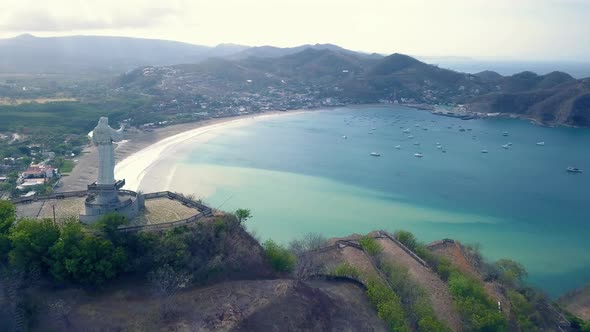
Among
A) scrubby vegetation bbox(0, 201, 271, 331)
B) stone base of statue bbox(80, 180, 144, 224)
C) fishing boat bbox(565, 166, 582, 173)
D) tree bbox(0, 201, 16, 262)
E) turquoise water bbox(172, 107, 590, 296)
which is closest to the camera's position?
scrubby vegetation bbox(0, 201, 271, 331)

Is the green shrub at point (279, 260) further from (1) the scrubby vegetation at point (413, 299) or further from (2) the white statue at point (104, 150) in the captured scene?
(2) the white statue at point (104, 150)

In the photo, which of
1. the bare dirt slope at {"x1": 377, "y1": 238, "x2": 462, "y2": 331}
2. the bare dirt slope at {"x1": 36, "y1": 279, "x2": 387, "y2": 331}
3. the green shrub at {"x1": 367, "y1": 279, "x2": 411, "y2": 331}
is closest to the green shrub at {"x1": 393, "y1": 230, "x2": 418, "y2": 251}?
the bare dirt slope at {"x1": 377, "y1": 238, "x2": 462, "y2": 331}

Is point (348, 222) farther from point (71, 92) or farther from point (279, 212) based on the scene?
point (71, 92)

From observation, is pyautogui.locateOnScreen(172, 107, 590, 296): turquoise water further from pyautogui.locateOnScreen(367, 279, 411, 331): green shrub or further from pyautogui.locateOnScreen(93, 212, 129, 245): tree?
pyautogui.locateOnScreen(93, 212, 129, 245): tree

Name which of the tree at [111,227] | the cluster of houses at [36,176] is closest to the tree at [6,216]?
the tree at [111,227]

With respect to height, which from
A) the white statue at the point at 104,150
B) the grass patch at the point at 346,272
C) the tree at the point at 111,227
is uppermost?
the white statue at the point at 104,150

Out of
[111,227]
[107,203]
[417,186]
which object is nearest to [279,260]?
[111,227]

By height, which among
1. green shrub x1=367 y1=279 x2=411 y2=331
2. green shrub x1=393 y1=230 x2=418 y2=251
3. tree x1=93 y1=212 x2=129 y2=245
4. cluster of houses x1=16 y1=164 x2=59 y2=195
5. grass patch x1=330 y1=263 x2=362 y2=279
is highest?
tree x1=93 y1=212 x2=129 y2=245
